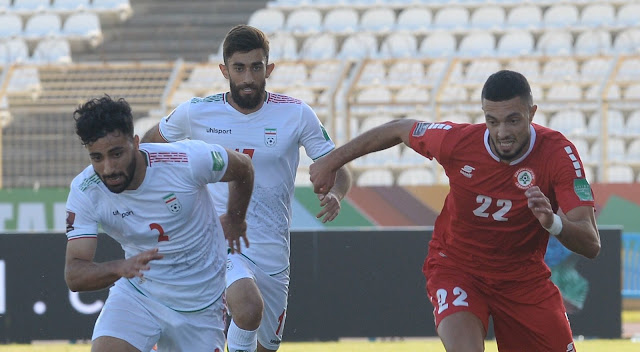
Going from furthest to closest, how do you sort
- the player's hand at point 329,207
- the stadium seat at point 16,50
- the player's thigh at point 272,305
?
the stadium seat at point 16,50
the player's thigh at point 272,305
the player's hand at point 329,207

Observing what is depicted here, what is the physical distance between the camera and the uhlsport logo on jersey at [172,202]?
5699 mm

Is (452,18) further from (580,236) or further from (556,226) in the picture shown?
(556,226)

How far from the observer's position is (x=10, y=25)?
23047mm

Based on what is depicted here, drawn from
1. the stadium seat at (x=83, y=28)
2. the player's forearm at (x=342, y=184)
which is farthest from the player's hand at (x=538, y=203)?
the stadium seat at (x=83, y=28)

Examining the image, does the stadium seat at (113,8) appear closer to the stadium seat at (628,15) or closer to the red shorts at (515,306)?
the stadium seat at (628,15)

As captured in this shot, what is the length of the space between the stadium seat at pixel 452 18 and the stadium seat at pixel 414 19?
0.58ft

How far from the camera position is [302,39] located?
22391mm

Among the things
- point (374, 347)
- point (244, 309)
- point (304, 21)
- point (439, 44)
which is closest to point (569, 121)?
point (439, 44)

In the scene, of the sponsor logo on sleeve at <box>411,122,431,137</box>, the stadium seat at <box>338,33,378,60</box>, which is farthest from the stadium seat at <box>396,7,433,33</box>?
the sponsor logo on sleeve at <box>411,122,431,137</box>

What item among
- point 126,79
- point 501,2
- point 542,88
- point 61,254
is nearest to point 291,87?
point 126,79

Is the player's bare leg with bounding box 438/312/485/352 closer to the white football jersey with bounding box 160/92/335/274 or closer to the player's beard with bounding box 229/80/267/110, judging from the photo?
the white football jersey with bounding box 160/92/335/274

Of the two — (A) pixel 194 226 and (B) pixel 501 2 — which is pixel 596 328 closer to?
(A) pixel 194 226

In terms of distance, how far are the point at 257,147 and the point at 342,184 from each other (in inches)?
23.9

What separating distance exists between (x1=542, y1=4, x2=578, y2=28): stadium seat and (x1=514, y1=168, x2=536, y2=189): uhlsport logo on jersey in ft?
55.6
